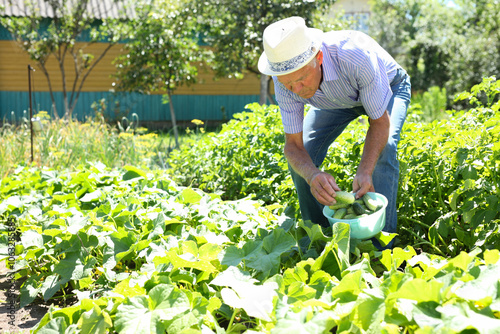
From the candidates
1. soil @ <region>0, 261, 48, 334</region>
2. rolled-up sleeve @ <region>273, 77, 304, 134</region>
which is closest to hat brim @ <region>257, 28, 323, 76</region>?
rolled-up sleeve @ <region>273, 77, 304, 134</region>

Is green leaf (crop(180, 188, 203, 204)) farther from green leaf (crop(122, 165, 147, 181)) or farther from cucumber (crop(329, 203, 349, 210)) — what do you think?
cucumber (crop(329, 203, 349, 210))

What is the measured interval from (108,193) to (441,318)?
112 inches

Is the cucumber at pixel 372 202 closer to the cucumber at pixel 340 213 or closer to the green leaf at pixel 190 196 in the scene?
the cucumber at pixel 340 213

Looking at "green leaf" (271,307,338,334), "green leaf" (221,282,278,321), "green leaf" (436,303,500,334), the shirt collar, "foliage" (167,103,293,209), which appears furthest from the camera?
"foliage" (167,103,293,209)

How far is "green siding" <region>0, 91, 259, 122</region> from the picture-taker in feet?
44.1

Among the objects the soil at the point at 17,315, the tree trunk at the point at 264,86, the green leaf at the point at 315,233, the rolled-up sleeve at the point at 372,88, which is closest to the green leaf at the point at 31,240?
the soil at the point at 17,315

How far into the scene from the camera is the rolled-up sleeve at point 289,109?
114 inches

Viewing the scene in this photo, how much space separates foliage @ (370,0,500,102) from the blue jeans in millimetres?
9654

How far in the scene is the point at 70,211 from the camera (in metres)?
3.16

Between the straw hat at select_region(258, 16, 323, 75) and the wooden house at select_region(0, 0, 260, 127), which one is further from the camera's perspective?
the wooden house at select_region(0, 0, 260, 127)

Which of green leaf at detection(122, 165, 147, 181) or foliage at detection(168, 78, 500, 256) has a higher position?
foliage at detection(168, 78, 500, 256)

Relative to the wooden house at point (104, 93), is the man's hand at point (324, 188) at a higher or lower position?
higher

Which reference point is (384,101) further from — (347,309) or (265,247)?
(347,309)

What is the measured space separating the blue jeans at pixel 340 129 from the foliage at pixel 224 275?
292 mm
